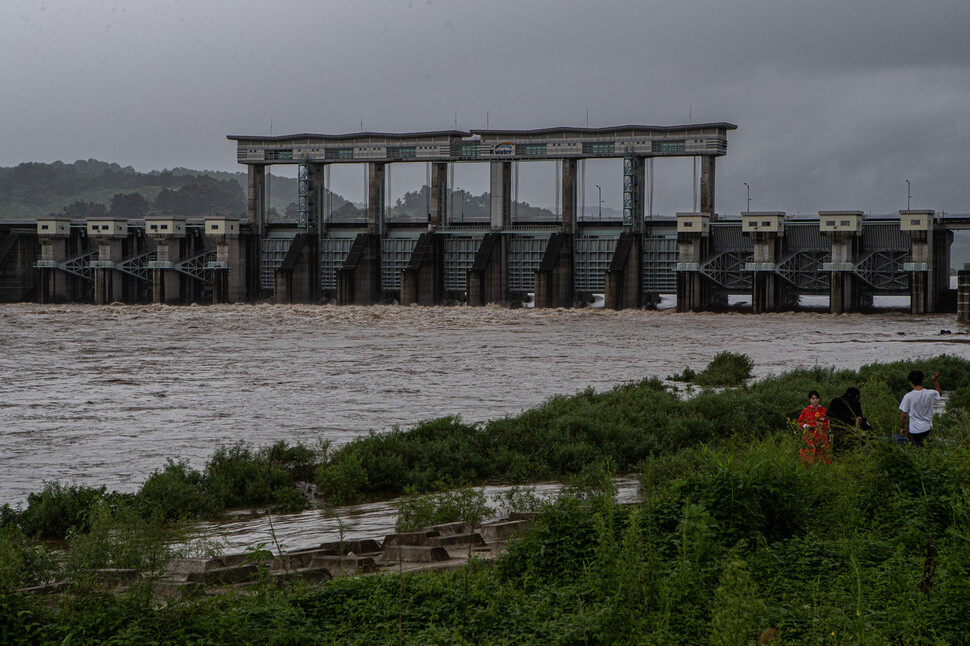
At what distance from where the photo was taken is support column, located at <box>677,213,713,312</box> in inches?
2534

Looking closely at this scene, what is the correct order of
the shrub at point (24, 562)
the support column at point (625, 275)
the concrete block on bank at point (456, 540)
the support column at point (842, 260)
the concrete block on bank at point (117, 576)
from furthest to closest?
the support column at point (625, 275) < the support column at point (842, 260) < the concrete block on bank at point (456, 540) < the concrete block on bank at point (117, 576) < the shrub at point (24, 562)

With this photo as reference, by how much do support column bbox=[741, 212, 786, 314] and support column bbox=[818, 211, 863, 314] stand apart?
318 centimetres

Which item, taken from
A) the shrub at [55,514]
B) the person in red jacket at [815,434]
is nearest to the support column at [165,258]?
the shrub at [55,514]

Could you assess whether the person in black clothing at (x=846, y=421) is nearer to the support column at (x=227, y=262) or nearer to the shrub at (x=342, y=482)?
the shrub at (x=342, y=482)

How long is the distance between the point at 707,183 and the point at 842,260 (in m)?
11.8

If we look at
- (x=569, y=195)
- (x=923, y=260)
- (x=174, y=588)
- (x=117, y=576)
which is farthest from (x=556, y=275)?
(x=174, y=588)

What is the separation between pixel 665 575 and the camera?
8008mm

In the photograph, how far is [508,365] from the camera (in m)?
34.6

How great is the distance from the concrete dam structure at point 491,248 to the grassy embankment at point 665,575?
51419 mm

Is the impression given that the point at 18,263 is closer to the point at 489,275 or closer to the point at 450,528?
the point at 489,275

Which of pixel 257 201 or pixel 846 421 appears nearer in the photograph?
pixel 846 421

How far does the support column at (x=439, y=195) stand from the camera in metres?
73.5

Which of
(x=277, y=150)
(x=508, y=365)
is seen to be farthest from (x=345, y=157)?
(x=508, y=365)

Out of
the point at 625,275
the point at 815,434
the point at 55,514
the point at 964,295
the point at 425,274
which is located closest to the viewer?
the point at 815,434
